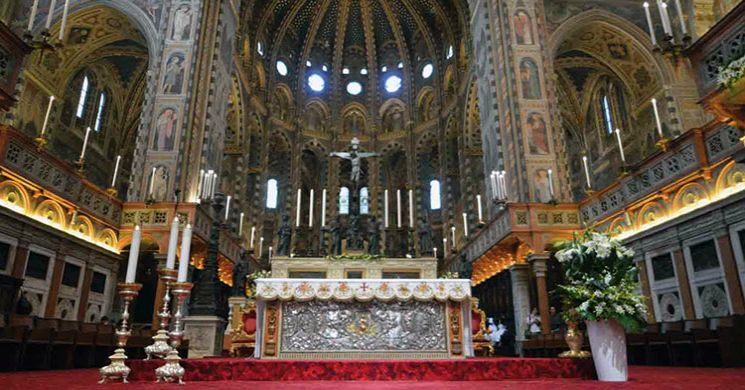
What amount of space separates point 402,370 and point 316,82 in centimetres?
2900

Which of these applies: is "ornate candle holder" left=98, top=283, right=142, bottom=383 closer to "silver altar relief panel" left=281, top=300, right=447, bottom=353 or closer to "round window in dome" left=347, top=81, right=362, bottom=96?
"silver altar relief panel" left=281, top=300, right=447, bottom=353

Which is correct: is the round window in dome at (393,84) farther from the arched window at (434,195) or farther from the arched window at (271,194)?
the arched window at (271,194)

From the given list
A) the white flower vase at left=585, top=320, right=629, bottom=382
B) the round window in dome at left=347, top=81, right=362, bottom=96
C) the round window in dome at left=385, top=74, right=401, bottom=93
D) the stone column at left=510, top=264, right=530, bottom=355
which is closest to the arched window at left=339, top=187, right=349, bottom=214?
the round window in dome at left=347, top=81, right=362, bottom=96

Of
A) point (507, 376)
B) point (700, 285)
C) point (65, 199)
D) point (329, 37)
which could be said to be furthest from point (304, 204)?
point (507, 376)

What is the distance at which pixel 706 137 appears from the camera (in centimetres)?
1021

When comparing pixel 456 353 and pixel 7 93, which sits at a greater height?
pixel 7 93

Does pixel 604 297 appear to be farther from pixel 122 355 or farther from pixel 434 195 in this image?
pixel 434 195

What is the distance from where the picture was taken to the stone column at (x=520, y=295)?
15641 millimetres

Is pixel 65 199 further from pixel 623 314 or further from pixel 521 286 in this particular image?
pixel 521 286

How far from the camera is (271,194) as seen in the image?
103 feet

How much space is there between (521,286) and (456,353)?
30.4 feet

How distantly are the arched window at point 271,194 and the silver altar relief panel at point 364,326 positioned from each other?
77.7 ft

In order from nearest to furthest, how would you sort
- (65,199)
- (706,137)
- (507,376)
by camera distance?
(507,376)
(706,137)
(65,199)

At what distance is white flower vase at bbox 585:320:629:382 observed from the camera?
5.46 m
